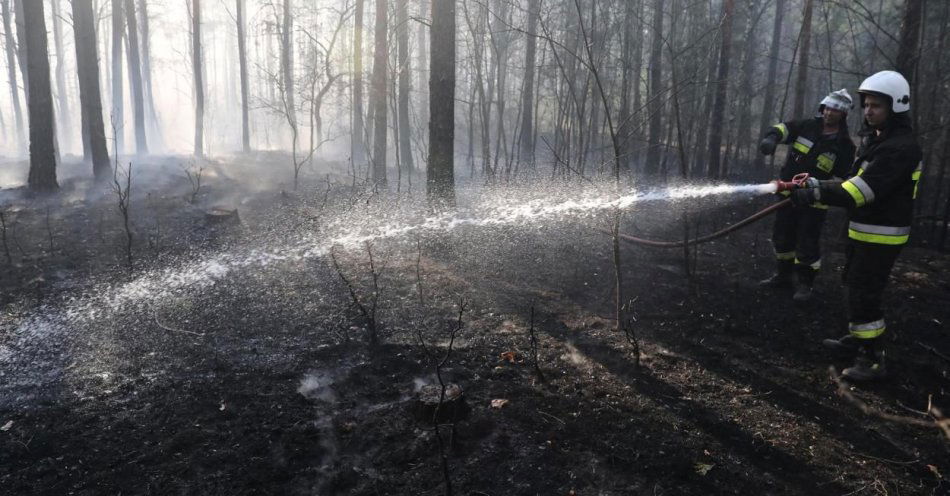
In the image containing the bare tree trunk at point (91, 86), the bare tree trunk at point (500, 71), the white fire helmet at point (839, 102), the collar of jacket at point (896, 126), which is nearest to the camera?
the collar of jacket at point (896, 126)

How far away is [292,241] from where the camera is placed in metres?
8.45

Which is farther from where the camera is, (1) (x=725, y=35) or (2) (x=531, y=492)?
(1) (x=725, y=35)

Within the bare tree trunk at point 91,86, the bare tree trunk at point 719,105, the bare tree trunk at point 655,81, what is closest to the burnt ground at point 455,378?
the bare tree trunk at point 91,86

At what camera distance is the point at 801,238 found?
5895 millimetres

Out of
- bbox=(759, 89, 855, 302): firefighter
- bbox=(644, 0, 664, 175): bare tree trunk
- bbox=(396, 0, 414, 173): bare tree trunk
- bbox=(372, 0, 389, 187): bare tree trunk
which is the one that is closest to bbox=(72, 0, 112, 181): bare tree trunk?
bbox=(372, 0, 389, 187): bare tree trunk

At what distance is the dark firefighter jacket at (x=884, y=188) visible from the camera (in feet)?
12.8

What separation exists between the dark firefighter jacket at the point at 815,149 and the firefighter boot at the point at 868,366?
88.2 inches

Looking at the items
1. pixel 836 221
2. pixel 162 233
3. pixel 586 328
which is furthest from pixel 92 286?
pixel 836 221

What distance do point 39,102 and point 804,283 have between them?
13901 mm

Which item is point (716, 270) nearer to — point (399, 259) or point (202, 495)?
point (399, 259)

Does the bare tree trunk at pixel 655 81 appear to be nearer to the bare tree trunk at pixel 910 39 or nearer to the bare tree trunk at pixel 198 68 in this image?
the bare tree trunk at pixel 910 39

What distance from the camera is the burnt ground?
3.02m

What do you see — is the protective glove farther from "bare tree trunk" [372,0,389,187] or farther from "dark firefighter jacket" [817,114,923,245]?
"bare tree trunk" [372,0,389,187]

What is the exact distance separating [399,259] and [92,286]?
362 cm
